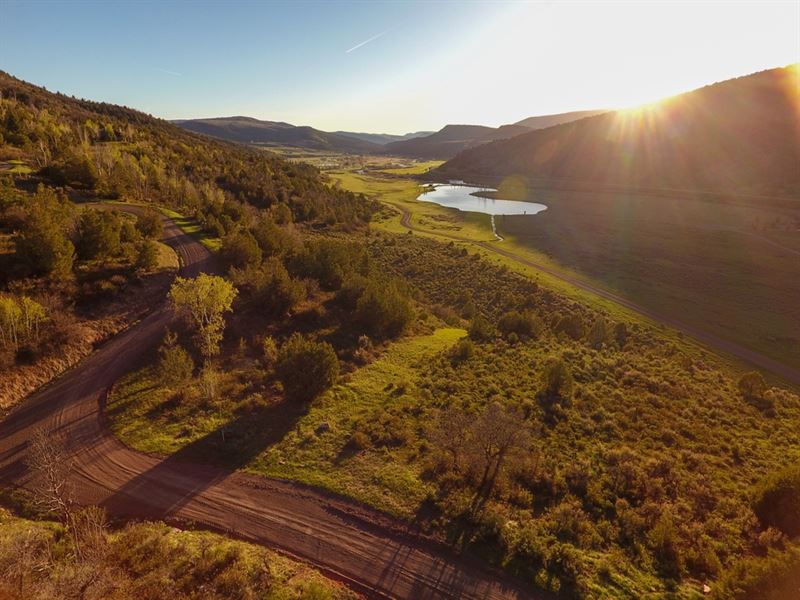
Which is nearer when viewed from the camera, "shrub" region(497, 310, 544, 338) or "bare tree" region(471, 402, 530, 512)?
→ "bare tree" region(471, 402, 530, 512)

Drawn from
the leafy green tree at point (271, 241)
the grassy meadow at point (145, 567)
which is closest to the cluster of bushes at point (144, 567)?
the grassy meadow at point (145, 567)

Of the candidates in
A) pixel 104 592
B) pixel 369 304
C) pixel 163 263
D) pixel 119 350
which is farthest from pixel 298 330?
pixel 104 592

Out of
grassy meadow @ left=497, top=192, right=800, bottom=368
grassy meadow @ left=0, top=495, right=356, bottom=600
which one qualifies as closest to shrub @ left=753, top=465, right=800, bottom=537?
grassy meadow @ left=0, top=495, right=356, bottom=600

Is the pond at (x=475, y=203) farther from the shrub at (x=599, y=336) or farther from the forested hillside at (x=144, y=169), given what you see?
the shrub at (x=599, y=336)

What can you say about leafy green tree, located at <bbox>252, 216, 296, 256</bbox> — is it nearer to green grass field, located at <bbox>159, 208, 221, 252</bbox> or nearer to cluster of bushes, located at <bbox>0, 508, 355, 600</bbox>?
green grass field, located at <bbox>159, 208, 221, 252</bbox>

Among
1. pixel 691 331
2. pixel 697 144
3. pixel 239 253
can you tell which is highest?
pixel 697 144

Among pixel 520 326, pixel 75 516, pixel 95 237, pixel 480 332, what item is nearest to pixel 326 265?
pixel 480 332

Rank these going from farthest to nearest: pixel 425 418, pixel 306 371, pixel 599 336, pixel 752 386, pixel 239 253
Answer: pixel 239 253, pixel 599 336, pixel 752 386, pixel 306 371, pixel 425 418

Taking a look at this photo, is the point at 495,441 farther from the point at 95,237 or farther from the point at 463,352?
the point at 95,237
